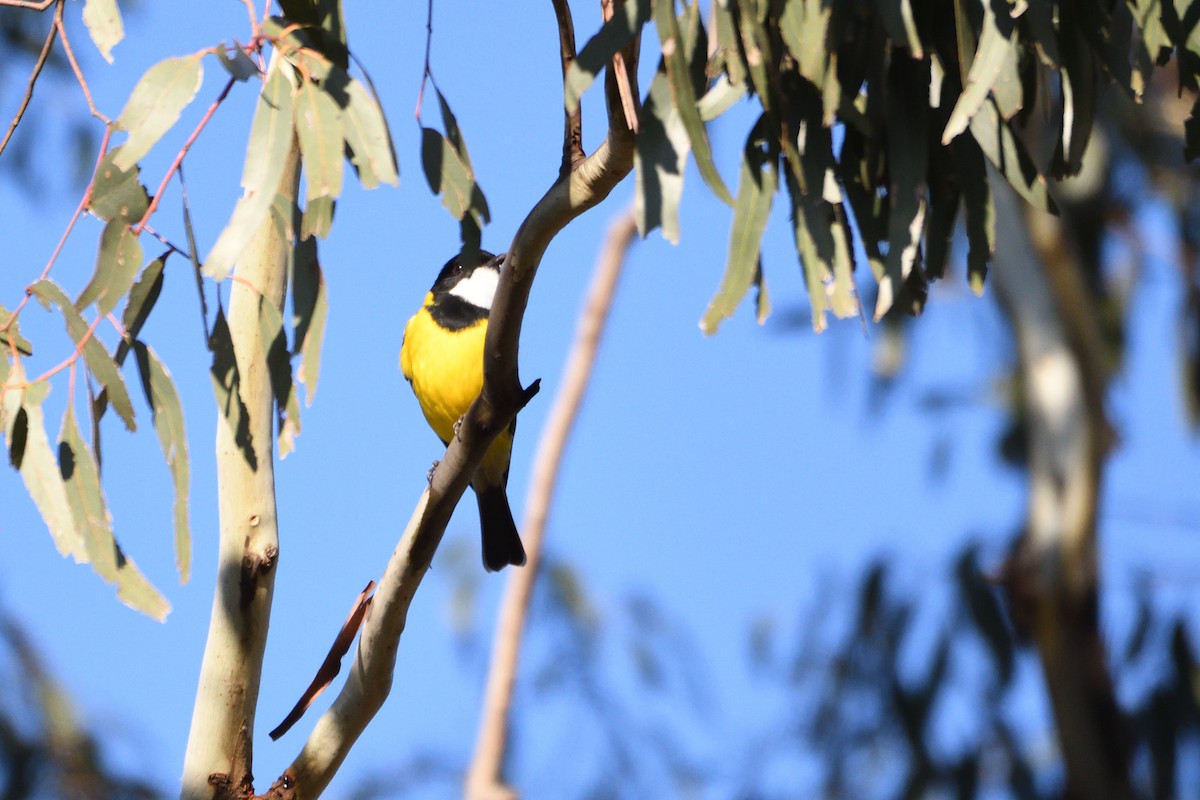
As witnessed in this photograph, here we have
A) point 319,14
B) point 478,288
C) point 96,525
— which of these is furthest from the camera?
point 478,288

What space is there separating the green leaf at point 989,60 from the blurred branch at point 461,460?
426mm

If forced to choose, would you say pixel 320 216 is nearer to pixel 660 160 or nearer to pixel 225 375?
pixel 225 375

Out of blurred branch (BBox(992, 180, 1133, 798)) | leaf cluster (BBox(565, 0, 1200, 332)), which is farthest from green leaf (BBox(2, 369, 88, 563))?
blurred branch (BBox(992, 180, 1133, 798))

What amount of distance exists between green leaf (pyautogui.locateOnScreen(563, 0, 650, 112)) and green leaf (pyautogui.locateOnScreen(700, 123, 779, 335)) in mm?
257

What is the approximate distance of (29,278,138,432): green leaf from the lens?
2020 millimetres

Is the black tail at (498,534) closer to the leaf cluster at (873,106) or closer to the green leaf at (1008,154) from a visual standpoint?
the leaf cluster at (873,106)

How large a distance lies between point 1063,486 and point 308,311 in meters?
2.72

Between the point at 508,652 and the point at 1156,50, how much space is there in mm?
2215

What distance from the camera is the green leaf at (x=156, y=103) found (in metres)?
1.81

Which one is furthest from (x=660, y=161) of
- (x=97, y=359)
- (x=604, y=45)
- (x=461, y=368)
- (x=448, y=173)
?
(x=461, y=368)

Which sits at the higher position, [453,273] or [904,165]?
[453,273]

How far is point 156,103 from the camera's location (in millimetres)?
1815

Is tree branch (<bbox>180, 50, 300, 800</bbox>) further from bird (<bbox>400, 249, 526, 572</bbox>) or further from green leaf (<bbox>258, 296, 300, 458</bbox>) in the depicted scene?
bird (<bbox>400, 249, 526, 572</bbox>)

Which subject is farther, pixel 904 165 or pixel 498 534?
pixel 498 534
